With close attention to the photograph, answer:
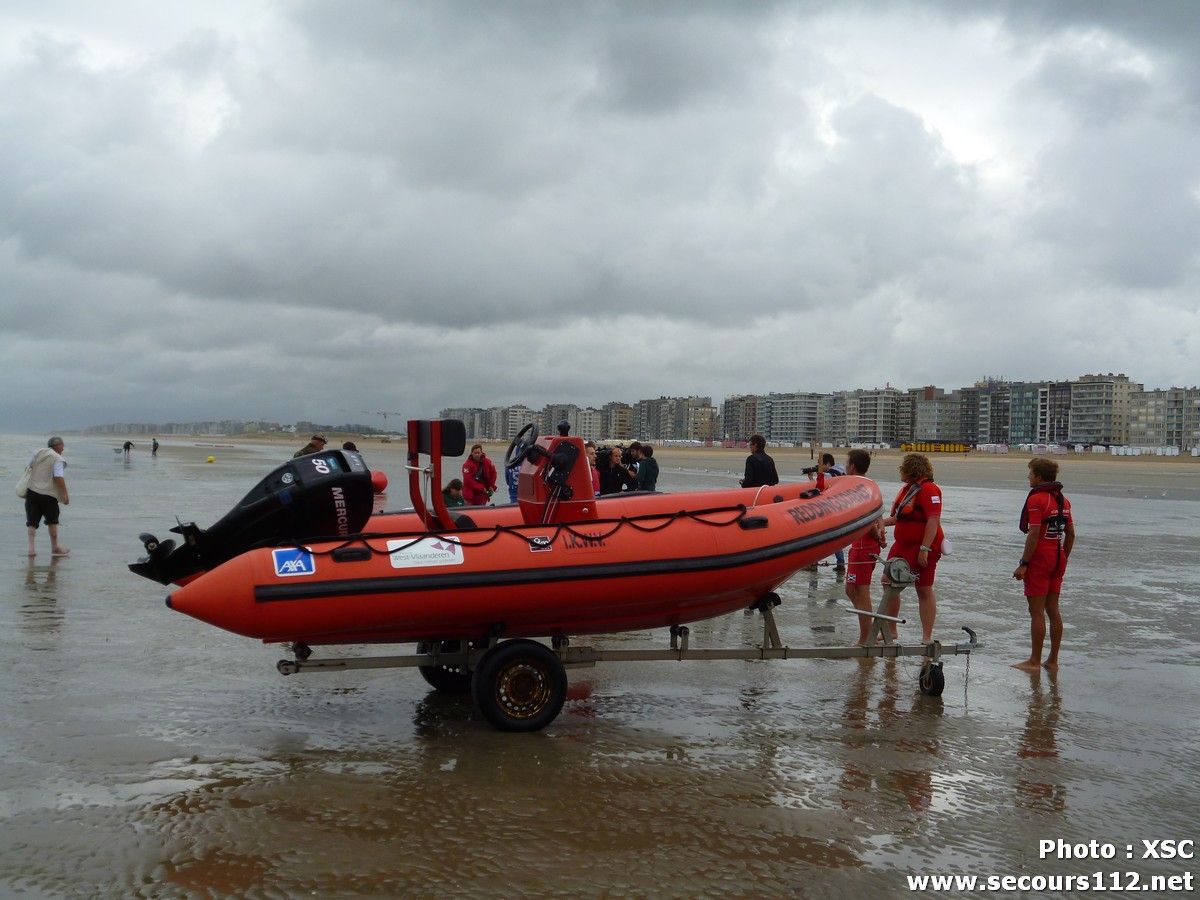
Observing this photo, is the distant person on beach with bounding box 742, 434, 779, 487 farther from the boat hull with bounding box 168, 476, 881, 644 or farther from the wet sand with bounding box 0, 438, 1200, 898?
the boat hull with bounding box 168, 476, 881, 644

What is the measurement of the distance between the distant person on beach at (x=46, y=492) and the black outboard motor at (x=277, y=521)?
7.18 meters

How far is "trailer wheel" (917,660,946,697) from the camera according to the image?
6445 millimetres

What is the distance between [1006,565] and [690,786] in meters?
9.68

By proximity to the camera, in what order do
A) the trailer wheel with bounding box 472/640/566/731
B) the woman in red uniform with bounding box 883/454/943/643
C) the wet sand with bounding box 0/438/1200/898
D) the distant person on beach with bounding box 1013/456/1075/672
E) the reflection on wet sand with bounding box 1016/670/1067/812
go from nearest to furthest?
1. the wet sand with bounding box 0/438/1200/898
2. the reflection on wet sand with bounding box 1016/670/1067/812
3. the trailer wheel with bounding box 472/640/566/731
4. the woman in red uniform with bounding box 883/454/943/643
5. the distant person on beach with bounding box 1013/456/1075/672

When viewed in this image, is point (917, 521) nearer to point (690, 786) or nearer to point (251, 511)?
point (690, 786)

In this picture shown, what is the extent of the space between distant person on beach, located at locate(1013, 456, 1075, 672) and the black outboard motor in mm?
4733

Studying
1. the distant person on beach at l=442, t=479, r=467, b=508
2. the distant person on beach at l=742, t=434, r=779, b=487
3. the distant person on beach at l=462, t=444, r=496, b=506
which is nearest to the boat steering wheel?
the distant person on beach at l=442, t=479, r=467, b=508

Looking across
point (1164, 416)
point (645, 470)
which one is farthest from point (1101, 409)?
point (645, 470)

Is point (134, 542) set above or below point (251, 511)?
below

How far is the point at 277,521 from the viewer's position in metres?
5.90

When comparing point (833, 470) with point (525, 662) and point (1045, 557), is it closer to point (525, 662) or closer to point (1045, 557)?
point (1045, 557)

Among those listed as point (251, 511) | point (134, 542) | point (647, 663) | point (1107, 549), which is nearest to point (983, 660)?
point (647, 663)

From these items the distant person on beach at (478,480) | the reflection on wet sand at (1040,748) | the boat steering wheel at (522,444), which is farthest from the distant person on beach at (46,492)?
the reflection on wet sand at (1040,748)

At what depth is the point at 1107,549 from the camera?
15383 mm
